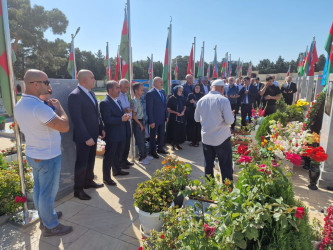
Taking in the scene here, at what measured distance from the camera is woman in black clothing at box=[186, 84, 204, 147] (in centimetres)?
648

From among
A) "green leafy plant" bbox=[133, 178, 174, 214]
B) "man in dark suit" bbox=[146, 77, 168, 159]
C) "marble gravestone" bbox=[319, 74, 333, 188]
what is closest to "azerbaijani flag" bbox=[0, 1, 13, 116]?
"green leafy plant" bbox=[133, 178, 174, 214]

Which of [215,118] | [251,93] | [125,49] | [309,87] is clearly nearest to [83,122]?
[215,118]

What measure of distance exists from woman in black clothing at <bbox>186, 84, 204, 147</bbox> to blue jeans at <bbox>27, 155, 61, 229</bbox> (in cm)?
446

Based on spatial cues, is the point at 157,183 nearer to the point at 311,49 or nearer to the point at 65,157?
the point at 65,157

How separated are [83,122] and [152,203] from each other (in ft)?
5.64

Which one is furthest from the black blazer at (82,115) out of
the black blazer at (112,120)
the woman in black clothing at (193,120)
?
the woman in black clothing at (193,120)

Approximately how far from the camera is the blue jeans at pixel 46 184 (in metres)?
2.54

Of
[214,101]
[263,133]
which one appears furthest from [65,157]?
[263,133]

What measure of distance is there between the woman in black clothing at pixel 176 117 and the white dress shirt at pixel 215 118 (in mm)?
2685

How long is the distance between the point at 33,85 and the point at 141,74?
205 ft

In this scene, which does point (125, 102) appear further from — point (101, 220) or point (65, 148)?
point (101, 220)

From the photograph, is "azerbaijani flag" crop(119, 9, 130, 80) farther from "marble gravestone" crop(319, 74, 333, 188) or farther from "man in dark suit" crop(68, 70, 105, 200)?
"marble gravestone" crop(319, 74, 333, 188)

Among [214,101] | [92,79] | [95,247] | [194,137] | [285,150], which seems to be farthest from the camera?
[194,137]

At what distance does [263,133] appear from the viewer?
16.8 feet
